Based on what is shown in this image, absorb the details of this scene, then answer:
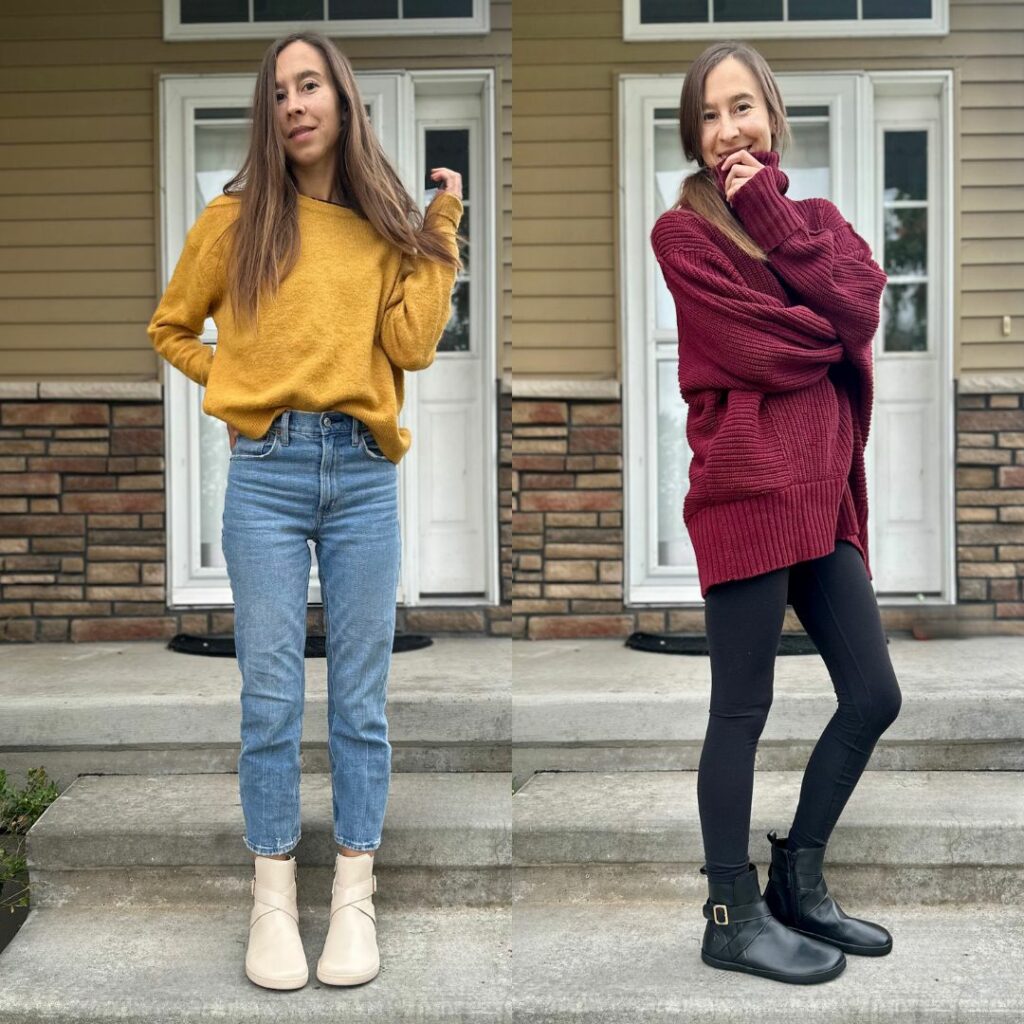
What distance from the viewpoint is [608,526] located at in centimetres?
433

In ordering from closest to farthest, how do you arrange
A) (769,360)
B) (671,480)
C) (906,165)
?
(769,360) < (906,165) < (671,480)

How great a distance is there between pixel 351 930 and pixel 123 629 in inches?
89.7

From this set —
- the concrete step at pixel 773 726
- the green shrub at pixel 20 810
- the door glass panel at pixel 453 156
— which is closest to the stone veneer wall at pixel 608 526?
the door glass panel at pixel 453 156

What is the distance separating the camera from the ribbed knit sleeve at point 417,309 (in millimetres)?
2225

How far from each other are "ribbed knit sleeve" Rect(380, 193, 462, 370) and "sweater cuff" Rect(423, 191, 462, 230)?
0.02 m

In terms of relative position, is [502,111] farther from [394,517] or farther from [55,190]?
[394,517]

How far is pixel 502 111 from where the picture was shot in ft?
13.6

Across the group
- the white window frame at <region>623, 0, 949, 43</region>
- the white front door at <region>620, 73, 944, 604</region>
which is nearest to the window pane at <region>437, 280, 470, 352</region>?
the white front door at <region>620, 73, 944, 604</region>

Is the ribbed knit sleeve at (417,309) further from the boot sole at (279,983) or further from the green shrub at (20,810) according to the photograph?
the green shrub at (20,810)

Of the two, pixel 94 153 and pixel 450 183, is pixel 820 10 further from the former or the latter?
pixel 94 153

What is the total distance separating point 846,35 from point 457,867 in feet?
10.4

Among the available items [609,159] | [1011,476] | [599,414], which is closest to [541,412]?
[599,414]

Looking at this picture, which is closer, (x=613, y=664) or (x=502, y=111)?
(x=613, y=664)

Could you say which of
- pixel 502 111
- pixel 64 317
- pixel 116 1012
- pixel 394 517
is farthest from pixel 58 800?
pixel 502 111
